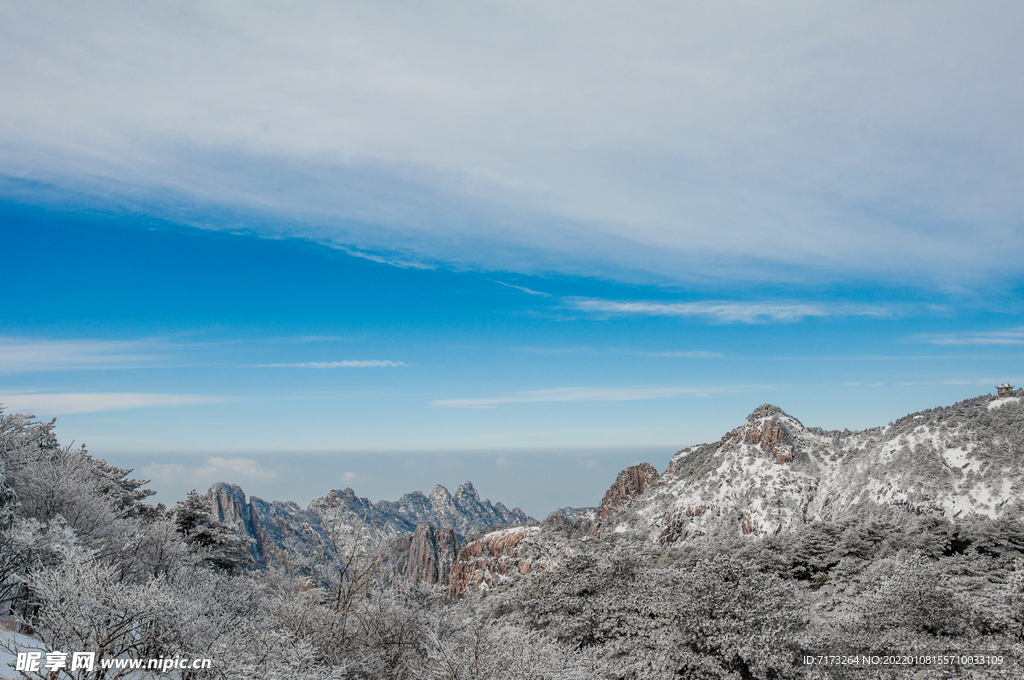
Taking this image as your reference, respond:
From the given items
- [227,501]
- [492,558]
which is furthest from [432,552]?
[227,501]

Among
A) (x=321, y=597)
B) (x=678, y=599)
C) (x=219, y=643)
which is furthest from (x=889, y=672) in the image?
(x=321, y=597)

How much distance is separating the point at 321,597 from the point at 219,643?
1621cm

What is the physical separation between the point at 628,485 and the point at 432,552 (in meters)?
61.4

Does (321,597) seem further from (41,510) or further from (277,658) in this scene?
(41,510)

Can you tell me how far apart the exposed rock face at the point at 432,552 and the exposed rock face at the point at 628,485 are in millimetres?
44623

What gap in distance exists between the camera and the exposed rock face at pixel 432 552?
13638cm

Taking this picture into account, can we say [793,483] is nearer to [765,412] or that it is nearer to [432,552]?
[765,412]

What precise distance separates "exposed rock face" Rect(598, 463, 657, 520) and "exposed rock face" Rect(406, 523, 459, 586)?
146 feet

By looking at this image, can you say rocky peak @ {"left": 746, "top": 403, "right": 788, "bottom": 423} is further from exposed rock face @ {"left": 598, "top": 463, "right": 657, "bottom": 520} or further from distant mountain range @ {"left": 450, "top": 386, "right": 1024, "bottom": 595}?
exposed rock face @ {"left": 598, "top": 463, "right": 657, "bottom": 520}

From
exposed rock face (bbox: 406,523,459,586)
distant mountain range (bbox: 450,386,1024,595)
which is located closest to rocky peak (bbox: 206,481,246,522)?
exposed rock face (bbox: 406,523,459,586)

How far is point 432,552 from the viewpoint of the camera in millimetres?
141875

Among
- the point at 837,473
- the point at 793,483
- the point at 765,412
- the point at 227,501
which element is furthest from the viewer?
the point at 227,501

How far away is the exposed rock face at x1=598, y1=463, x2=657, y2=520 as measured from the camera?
116250 millimetres

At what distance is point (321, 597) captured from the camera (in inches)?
1234
